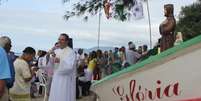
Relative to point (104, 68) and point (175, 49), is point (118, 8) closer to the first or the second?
point (104, 68)

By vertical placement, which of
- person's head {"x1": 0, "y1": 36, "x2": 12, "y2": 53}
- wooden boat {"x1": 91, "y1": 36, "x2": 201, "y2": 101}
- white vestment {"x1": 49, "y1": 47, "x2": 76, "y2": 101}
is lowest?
white vestment {"x1": 49, "y1": 47, "x2": 76, "y2": 101}

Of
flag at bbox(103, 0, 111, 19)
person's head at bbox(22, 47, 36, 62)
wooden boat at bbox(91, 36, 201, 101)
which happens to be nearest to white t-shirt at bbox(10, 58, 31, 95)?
person's head at bbox(22, 47, 36, 62)

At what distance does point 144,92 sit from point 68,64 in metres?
4.71

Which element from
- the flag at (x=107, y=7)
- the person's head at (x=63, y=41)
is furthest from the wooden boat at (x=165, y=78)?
the flag at (x=107, y=7)

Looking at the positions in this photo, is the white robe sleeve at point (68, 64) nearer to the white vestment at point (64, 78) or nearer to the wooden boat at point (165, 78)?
the white vestment at point (64, 78)

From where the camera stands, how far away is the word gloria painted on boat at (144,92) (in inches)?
266

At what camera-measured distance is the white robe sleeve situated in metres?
11.9

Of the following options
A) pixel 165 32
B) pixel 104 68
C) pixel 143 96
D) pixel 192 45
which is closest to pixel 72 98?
pixel 165 32

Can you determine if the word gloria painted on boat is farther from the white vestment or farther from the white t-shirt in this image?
the white vestment

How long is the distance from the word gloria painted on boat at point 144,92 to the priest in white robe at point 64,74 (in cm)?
391

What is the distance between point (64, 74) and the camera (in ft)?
39.9

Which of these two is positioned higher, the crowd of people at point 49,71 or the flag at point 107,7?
the flag at point 107,7

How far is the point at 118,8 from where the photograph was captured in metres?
18.4

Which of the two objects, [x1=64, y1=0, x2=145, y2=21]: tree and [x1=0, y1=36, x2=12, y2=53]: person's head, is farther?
[x1=64, y1=0, x2=145, y2=21]: tree
